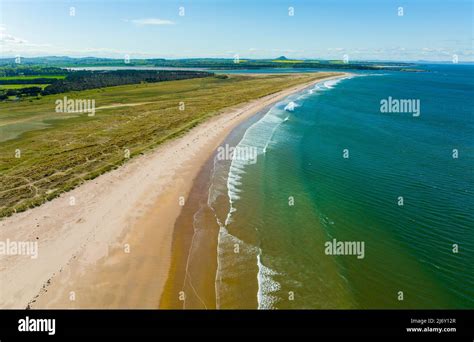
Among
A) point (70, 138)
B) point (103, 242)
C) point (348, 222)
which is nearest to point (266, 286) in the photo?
point (348, 222)

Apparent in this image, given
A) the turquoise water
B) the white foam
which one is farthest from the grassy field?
the white foam

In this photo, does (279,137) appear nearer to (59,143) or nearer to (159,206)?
(159,206)

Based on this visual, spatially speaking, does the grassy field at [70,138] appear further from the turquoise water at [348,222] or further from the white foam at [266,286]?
the white foam at [266,286]

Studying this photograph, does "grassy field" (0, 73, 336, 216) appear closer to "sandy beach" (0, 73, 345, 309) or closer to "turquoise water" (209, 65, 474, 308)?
"sandy beach" (0, 73, 345, 309)

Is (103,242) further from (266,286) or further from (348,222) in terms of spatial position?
(348,222)

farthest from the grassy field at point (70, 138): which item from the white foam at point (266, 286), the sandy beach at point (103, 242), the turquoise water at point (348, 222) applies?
the white foam at point (266, 286)
